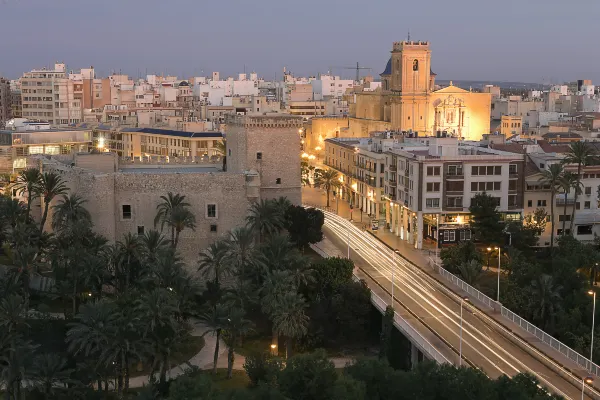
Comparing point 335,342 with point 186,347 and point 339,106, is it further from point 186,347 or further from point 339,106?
point 339,106

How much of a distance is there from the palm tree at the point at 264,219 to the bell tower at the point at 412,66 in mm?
44297

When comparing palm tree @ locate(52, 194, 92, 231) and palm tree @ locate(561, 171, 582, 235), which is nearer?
palm tree @ locate(52, 194, 92, 231)

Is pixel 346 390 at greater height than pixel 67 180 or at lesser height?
lesser

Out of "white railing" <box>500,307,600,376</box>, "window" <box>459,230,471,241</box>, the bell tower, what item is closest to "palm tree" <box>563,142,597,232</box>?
"window" <box>459,230,471,241</box>

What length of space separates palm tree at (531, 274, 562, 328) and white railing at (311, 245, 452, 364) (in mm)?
7221

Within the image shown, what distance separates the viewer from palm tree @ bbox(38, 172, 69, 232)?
157ft

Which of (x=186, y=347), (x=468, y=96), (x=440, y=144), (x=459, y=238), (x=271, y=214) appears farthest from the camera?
(x=468, y=96)

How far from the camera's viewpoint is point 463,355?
36.3 meters

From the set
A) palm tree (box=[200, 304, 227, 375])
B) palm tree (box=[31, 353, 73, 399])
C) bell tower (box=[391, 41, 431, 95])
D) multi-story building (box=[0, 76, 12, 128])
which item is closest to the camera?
palm tree (box=[31, 353, 73, 399])

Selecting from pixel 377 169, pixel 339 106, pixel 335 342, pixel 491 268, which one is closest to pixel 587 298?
pixel 491 268

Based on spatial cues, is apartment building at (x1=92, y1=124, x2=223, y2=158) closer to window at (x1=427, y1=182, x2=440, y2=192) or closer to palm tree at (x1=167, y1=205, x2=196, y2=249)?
window at (x1=427, y1=182, x2=440, y2=192)

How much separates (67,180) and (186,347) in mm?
13015

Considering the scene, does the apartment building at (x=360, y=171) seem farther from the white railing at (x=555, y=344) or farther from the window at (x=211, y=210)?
the white railing at (x=555, y=344)

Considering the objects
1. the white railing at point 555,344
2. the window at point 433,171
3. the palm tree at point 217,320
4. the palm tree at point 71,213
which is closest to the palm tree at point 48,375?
the palm tree at point 217,320
